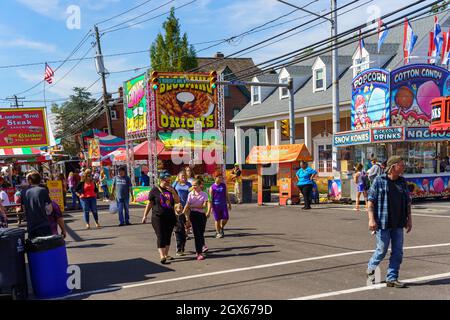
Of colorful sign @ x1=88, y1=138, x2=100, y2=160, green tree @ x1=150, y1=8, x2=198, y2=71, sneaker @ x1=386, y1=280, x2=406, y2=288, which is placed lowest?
sneaker @ x1=386, y1=280, x2=406, y2=288

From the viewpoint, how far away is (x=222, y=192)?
10875 millimetres

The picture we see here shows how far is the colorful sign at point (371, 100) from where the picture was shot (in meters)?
18.3

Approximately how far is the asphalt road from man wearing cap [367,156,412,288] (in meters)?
0.35

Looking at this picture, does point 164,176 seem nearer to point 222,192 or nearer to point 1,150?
point 222,192

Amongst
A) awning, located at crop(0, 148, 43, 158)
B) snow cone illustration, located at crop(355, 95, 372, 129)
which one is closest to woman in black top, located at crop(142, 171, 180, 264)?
snow cone illustration, located at crop(355, 95, 372, 129)

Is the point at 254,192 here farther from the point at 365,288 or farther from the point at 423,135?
the point at 365,288

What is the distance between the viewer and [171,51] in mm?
35844

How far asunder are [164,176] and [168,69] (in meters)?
27.9

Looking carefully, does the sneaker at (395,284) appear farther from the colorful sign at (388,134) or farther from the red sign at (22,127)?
the red sign at (22,127)

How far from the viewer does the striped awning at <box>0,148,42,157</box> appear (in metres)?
21.2

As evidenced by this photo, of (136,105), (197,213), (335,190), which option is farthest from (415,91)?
(197,213)

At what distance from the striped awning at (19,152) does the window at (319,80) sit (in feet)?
52.9

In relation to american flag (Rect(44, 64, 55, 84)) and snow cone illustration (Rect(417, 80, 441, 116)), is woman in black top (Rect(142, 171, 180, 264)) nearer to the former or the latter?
snow cone illustration (Rect(417, 80, 441, 116))
